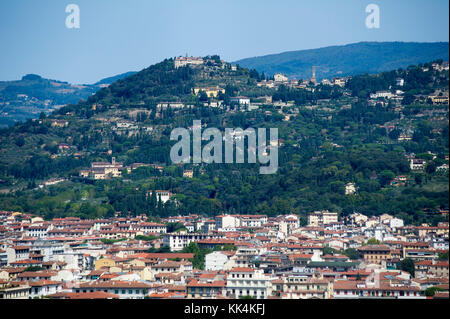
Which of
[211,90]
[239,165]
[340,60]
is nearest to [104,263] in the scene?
[239,165]

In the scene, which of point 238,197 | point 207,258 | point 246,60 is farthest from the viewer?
point 246,60

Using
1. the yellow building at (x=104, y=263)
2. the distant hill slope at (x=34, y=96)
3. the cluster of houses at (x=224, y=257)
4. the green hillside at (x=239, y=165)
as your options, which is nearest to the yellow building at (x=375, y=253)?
the cluster of houses at (x=224, y=257)

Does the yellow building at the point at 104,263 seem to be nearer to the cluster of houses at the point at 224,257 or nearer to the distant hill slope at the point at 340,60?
the cluster of houses at the point at 224,257

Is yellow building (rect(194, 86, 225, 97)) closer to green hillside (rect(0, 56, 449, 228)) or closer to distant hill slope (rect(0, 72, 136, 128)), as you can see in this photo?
green hillside (rect(0, 56, 449, 228))

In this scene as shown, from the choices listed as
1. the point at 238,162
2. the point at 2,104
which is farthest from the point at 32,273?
the point at 2,104

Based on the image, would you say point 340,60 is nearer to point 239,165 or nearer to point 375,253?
point 239,165

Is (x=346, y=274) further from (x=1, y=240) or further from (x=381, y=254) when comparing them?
(x=1, y=240)
